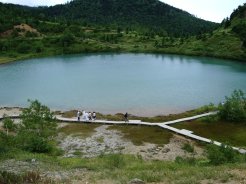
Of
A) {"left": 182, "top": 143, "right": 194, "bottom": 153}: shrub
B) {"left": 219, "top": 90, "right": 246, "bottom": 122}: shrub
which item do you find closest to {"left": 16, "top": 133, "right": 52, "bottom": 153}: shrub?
{"left": 182, "top": 143, "right": 194, "bottom": 153}: shrub

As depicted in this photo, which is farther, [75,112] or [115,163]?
[75,112]

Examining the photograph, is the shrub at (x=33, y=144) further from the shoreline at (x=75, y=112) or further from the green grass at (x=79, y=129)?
the shoreline at (x=75, y=112)

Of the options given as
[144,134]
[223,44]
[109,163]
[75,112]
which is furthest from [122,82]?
[223,44]

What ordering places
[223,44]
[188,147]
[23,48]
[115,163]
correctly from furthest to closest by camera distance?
1. [23,48]
2. [223,44]
3. [188,147]
4. [115,163]

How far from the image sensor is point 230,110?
60.6m

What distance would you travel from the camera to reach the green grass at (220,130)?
53094mm

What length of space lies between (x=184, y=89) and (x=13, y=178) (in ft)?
243

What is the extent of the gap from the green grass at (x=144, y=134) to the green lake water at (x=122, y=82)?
13446mm

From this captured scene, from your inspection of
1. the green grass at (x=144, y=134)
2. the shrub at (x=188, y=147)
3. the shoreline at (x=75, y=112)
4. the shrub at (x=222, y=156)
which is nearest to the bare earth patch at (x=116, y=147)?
the shrub at (x=188, y=147)

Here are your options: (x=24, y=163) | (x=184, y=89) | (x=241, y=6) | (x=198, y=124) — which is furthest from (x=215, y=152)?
(x=241, y=6)

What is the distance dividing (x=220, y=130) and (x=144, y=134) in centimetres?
1127

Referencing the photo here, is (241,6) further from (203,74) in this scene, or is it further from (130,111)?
(130,111)

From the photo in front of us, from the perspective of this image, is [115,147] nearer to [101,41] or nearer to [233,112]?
[233,112]

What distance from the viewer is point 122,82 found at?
335ft
